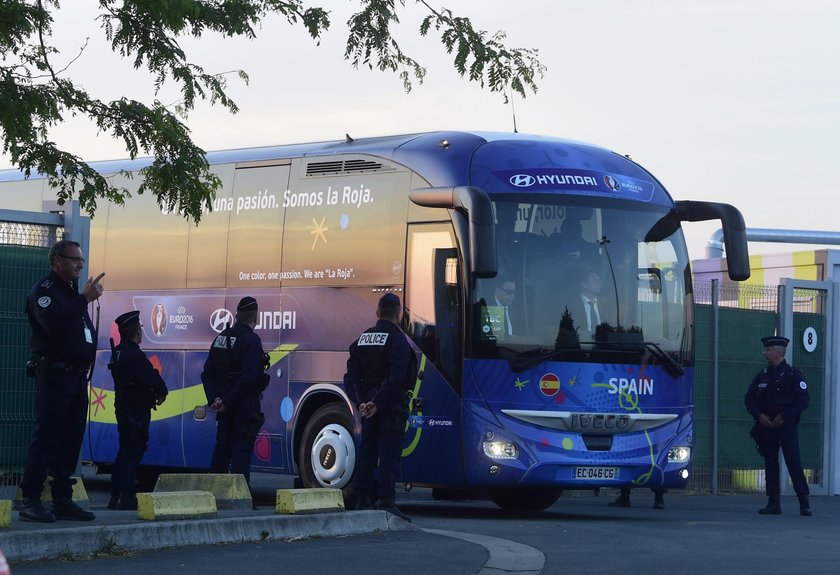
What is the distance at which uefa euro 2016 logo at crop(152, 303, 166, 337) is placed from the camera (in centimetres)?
1759

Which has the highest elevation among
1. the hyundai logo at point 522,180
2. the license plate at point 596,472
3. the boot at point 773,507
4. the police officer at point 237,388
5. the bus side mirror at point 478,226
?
the hyundai logo at point 522,180

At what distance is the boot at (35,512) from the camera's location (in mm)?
10828

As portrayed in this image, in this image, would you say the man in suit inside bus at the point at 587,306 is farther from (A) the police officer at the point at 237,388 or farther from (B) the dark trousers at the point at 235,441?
(B) the dark trousers at the point at 235,441

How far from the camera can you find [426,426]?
1506 centimetres

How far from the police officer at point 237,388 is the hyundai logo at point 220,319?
2.40 m

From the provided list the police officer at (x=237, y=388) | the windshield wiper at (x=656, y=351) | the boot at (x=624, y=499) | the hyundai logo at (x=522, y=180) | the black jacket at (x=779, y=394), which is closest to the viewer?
the police officer at (x=237, y=388)

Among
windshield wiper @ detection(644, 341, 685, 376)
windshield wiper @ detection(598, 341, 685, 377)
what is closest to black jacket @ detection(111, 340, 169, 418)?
windshield wiper @ detection(598, 341, 685, 377)

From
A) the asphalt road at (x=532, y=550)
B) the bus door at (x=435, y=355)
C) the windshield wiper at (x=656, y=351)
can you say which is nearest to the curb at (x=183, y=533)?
the asphalt road at (x=532, y=550)

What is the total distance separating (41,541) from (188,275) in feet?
25.6

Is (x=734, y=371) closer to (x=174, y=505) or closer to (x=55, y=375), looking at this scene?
(x=174, y=505)

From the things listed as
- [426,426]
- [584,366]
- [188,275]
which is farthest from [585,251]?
[188,275]

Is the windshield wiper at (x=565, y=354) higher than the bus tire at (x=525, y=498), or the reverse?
the windshield wiper at (x=565, y=354)

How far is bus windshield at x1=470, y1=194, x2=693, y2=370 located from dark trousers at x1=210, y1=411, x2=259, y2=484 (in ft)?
6.87

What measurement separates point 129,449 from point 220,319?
3.51 metres
